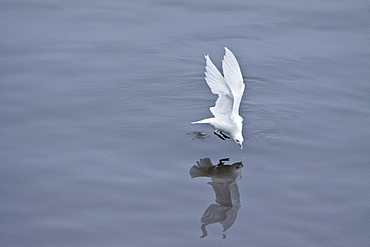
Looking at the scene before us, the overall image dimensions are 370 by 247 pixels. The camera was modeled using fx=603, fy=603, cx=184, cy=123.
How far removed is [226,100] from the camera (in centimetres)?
689

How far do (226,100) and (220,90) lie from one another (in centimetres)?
20

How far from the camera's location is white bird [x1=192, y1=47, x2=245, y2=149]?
6699 mm

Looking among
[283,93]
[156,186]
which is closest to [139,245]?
[156,186]

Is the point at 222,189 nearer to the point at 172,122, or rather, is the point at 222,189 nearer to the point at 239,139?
the point at 239,139

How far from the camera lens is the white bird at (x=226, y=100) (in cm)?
670

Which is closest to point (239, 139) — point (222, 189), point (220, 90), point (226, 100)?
point (226, 100)

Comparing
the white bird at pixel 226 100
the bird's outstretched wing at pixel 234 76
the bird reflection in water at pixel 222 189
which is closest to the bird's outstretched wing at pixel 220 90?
the white bird at pixel 226 100

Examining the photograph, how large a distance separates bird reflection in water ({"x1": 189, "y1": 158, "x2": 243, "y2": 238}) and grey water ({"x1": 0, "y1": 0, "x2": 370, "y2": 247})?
2.9 inches

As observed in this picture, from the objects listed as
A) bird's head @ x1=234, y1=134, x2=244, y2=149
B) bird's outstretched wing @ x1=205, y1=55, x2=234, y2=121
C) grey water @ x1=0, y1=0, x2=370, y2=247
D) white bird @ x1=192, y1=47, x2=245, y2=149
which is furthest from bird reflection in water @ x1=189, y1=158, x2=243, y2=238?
bird's outstretched wing @ x1=205, y1=55, x2=234, y2=121

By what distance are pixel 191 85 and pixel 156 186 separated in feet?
8.49

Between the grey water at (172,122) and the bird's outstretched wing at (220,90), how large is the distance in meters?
0.41

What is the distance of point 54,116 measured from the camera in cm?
754

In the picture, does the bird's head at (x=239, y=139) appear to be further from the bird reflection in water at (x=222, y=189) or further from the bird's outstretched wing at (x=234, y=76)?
the bird's outstretched wing at (x=234, y=76)

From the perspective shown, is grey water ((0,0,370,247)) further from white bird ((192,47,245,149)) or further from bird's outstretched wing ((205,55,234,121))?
bird's outstretched wing ((205,55,234,121))
